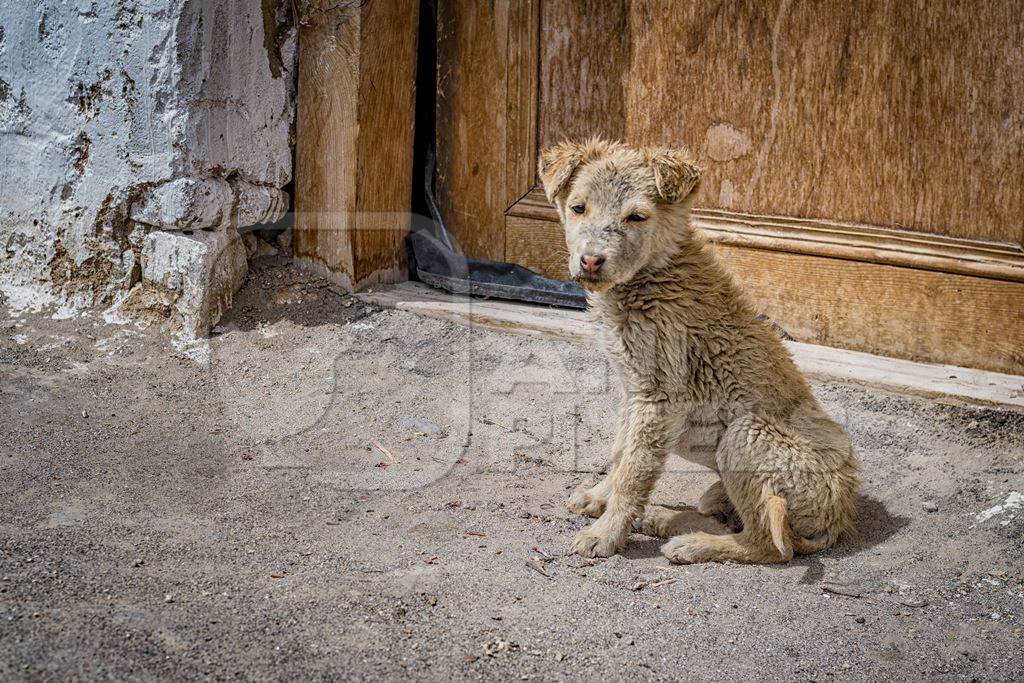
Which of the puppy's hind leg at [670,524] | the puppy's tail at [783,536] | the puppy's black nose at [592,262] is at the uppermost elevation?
the puppy's black nose at [592,262]

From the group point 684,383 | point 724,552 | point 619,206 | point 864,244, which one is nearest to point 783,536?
point 724,552

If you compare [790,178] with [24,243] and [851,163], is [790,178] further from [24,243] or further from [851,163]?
[24,243]

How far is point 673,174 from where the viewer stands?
11.9ft

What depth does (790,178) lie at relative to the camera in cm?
488

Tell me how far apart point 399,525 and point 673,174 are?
5.61 feet

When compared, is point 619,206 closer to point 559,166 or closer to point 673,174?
point 673,174

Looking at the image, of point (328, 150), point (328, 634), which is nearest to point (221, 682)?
point (328, 634)

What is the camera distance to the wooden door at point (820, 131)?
14.4 feet

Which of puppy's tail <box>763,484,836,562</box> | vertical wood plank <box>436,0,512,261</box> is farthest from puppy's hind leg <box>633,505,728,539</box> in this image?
vertical wood plank <box>436,0,512,261</box>

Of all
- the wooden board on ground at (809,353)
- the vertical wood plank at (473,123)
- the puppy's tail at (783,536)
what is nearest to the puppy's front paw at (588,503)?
the puppy's tail at (783,536)

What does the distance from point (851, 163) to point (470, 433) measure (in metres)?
2.30

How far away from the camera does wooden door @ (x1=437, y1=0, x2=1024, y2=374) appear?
438 cm

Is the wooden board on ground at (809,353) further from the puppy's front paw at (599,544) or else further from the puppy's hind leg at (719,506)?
the puppy's front paw at (599,544)

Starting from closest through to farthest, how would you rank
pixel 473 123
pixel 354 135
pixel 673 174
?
pixel 673 174, pixel 354 135, pixel 473 123
